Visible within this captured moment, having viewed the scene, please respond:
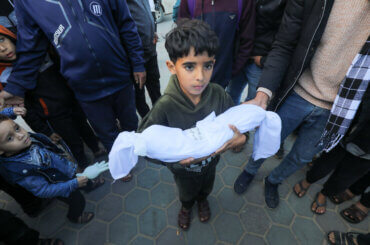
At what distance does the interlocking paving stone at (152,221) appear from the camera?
7.99 ft

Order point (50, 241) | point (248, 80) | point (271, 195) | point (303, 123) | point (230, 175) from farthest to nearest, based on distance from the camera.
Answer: point (230, 175) → point (248, 80) → point (271, 195) → point (50, 241) → point (303, 123)

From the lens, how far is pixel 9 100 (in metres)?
2.04

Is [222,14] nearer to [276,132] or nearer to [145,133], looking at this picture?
[276,132]

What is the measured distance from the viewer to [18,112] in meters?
1.96

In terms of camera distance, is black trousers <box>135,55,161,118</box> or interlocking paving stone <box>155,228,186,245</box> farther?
black trousers <box>135,55,161,118</box>

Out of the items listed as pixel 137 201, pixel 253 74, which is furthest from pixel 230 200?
pixel 253 74

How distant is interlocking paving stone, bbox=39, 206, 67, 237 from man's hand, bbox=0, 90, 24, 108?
5.43 ft

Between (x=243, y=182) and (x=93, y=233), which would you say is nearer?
(x=93, y=233)

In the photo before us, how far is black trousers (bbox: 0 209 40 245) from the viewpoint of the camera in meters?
1.79

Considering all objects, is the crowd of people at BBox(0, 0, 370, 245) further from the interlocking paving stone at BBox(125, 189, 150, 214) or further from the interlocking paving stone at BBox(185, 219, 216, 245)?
the interlocking paving stone at BBox(125, 189, 150, 214)

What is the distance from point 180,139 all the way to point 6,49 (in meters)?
2.18

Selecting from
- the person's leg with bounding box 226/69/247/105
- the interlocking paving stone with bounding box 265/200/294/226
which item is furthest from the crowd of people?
the person's leg with bounding box 226/69/247/105

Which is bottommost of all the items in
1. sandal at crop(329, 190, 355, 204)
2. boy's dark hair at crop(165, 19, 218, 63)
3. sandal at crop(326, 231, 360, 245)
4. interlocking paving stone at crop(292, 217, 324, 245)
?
interlocking paving stone at crop(292, 217, 324, 245)

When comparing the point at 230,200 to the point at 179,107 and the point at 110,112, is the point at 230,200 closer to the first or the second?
the point at 179,107
